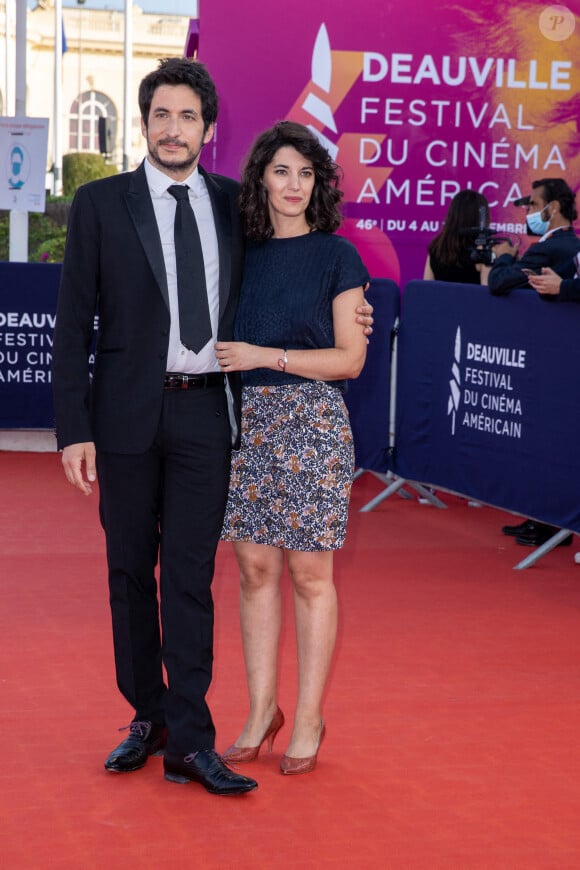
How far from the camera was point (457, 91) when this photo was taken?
36.8 feet

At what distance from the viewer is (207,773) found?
3855 mm

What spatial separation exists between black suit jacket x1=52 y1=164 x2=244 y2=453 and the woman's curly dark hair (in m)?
0.15

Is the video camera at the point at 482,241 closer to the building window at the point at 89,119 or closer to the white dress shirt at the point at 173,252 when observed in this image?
the white dress shirt at the point at 173,252

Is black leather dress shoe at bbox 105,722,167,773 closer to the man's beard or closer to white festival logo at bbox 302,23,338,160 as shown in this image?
the man's beard

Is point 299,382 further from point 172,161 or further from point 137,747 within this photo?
point 137,747

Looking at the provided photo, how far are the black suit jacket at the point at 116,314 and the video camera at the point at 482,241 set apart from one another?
5.03 m

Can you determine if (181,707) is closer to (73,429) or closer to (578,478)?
(73,429)

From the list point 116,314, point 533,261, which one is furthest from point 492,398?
point 116,314

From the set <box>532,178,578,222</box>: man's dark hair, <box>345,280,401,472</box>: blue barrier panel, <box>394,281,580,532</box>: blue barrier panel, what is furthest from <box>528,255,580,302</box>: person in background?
<box>345,280,401,472</box>: blue barrier panel

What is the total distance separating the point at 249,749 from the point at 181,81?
195 centimetres

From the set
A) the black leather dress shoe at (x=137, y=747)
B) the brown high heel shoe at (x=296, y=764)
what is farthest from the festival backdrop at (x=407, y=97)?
the brown high heel shoe at (x=296, y=764)

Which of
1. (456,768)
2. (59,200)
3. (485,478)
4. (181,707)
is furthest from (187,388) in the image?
(59,200)

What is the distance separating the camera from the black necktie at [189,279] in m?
3.77

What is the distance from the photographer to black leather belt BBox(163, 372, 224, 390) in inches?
150
